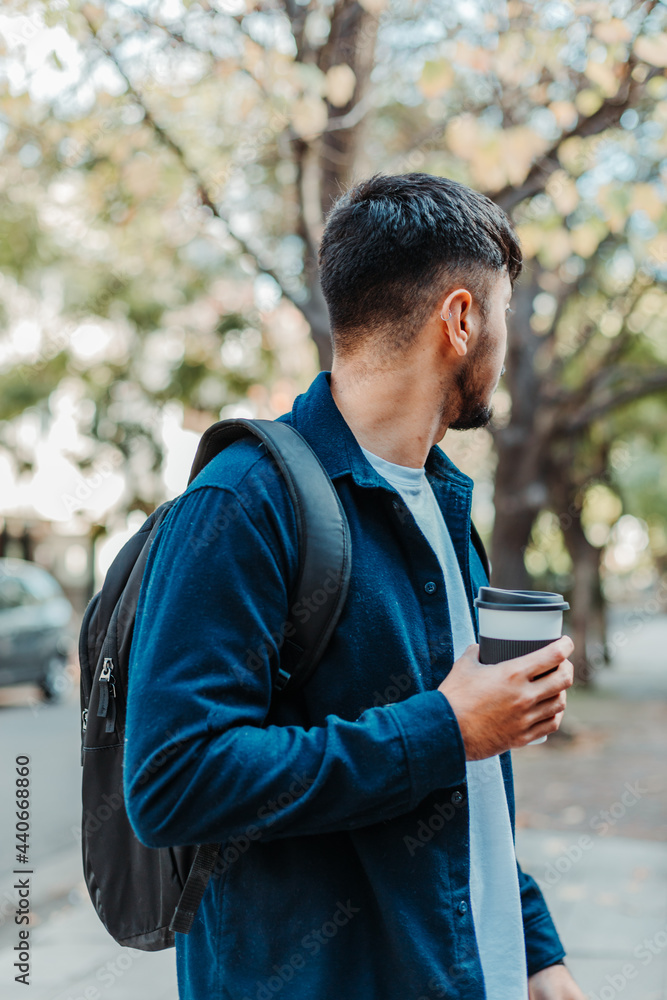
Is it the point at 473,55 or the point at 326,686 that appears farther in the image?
the point at 473,55

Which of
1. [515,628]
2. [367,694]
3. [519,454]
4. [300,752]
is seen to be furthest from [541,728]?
[519,454]

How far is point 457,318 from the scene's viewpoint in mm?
1488

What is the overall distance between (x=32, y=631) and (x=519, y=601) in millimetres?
12178

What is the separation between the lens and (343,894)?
1284 mm

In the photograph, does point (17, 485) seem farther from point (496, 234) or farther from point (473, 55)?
point (496, 234)

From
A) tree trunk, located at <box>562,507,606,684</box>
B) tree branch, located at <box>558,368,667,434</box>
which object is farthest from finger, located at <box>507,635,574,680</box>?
tree trunk, located at <box>562,507,606,684</box>

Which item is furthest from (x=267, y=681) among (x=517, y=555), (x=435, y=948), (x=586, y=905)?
(x=517, y=555)

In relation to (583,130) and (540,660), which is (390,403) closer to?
(540,660)

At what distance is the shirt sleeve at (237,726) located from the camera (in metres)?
1.11

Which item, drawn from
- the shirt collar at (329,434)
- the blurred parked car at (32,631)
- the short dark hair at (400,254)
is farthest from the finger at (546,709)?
the blurred parked car at (32,631)

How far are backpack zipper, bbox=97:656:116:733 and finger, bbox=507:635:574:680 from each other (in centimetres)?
61

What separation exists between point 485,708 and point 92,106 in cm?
598

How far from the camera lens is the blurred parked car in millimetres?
12141

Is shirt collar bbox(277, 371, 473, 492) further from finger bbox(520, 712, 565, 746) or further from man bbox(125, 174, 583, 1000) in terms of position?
finger bbox(520, 712, 565, 746)
